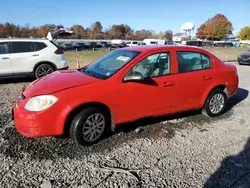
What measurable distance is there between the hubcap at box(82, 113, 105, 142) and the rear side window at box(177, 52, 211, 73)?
1.84 m

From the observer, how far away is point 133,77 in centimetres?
372

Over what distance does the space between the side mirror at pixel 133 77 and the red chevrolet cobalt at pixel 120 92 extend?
0.02m

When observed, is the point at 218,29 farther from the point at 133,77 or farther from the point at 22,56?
the point at 133,77

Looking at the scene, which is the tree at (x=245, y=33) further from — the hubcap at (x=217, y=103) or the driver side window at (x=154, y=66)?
the driver side window at (x=154, y=66)

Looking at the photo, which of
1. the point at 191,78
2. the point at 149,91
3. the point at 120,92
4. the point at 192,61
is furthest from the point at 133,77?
the point at 192,61

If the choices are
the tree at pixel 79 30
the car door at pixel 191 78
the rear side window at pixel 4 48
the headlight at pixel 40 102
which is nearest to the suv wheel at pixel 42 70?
the rear side window at pixel 4 48

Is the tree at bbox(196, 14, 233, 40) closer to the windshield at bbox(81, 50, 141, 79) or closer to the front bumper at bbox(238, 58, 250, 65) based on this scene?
the front bumper at bbox(238, 58, 250, 65)

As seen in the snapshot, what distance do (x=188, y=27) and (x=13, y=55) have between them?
82.3 m

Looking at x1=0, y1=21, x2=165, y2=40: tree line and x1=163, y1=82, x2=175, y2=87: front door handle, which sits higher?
x1=0, y1=21, x2=165, y2=40: tree line

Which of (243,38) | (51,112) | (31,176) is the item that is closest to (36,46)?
(51,112)

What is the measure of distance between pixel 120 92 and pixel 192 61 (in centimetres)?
183

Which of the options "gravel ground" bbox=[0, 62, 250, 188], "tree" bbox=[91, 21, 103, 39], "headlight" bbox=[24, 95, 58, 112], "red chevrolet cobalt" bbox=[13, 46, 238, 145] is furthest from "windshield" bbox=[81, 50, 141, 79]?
"tree" bbox=[91, 21, 103, 39]

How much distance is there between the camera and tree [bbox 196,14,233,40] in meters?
96.4

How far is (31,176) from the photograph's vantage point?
2.93 metres
